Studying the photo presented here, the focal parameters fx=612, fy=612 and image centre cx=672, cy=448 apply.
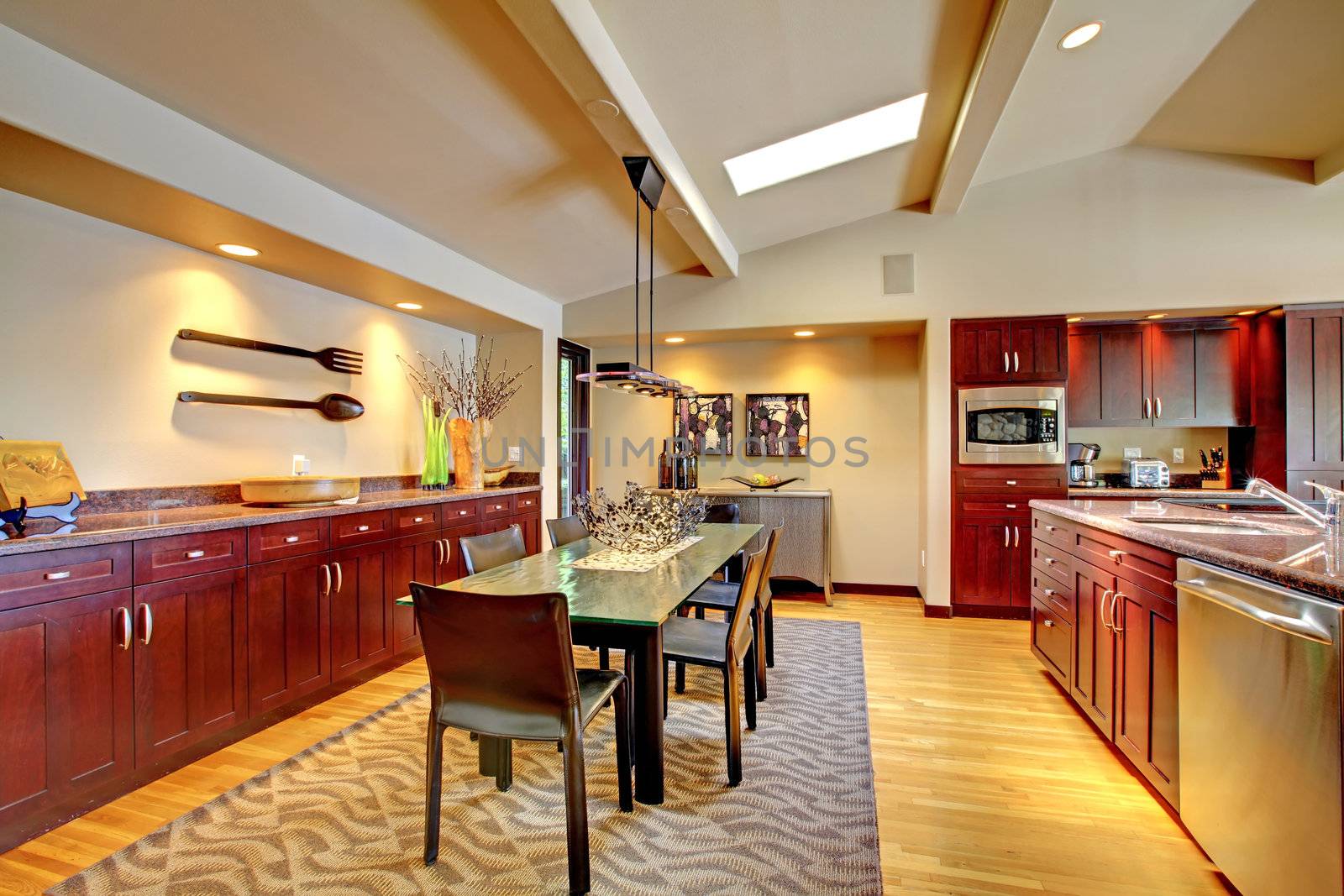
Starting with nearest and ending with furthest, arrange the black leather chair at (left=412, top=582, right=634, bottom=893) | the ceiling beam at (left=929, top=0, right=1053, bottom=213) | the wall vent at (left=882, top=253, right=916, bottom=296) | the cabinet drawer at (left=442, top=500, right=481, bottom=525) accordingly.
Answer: the black leather chair at (left=412, top=582, right=634, bottom=893) → the ceiling beam at (left=929, top=0, right=1053, bottom=213) → the cabinet drawer at (left=442, top=500, right=481, bottom=525) → the wall vent at (left=882, top=253, right=916, bottom=296)

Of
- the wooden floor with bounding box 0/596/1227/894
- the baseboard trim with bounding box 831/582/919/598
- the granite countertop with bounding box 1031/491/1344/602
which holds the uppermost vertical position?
the granite countertop with bounding box 1031/491/1344/602

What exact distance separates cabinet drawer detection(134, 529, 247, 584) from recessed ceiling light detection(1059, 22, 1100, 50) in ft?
14.0

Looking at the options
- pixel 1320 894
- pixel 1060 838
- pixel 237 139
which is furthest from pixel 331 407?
pixel 1320 894

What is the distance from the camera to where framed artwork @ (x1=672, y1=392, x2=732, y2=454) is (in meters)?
5.47

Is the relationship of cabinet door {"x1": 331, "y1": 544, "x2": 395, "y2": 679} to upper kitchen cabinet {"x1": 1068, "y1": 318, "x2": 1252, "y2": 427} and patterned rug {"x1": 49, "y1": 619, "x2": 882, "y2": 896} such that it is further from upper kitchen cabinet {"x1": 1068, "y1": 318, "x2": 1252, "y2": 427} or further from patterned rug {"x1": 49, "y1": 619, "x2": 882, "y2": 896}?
upper kitchen cabinet {"x1": 1068, "y1": 318, "x2": 1252, "y2": 427}

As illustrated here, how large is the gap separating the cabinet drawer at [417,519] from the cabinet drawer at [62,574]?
128 centimetres

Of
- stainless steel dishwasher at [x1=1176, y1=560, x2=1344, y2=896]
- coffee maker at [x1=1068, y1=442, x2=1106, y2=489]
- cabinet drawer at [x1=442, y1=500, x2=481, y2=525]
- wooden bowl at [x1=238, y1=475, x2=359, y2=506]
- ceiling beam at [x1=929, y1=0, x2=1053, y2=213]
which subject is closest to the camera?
stainless steel dishwasher at [x1=1176, y1=560, x2=1344, y2=896]

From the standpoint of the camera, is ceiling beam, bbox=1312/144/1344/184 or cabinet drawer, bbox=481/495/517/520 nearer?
ceiling beam, bbox=1312/144/1344/184

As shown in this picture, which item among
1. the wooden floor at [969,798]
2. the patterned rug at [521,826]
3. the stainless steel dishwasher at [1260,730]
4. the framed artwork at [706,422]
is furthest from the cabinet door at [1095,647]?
the framed artwork at [706,422]

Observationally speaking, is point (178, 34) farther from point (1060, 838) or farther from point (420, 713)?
point (1060, 838)

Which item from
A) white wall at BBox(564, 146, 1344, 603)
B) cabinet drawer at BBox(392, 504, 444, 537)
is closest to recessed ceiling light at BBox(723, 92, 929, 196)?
white wall at BBox(564, 146, 1344, 603)

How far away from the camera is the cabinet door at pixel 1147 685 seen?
1.91m

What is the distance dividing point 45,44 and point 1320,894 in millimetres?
3981

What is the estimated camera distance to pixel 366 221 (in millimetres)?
3084
